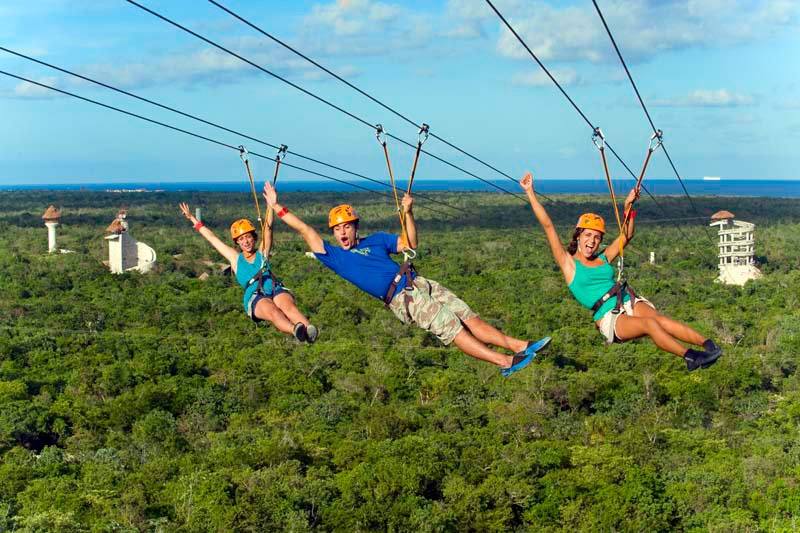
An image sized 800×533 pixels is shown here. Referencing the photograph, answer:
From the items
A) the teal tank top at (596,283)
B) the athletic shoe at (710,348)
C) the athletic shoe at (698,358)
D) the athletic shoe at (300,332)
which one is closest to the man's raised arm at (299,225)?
the athletic shoe at (300,332)

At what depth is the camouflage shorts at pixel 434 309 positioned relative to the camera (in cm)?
1318

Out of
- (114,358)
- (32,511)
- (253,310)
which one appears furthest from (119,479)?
(253,310)

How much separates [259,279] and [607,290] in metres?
4.73

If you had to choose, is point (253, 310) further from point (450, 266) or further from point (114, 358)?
point (450, 266)

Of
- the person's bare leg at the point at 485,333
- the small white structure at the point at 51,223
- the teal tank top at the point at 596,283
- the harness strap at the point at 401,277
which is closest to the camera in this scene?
the person's bare leg at the point at 485,333

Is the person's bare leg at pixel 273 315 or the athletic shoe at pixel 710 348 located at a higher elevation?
the person's bare leg at pixel 273 315

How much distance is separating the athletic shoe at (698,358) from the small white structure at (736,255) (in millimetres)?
66946

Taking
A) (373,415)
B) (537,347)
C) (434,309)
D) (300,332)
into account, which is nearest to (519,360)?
(537,347)

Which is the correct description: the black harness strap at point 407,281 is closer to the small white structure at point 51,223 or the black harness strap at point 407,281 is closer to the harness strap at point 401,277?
the harness strap at point 401,277

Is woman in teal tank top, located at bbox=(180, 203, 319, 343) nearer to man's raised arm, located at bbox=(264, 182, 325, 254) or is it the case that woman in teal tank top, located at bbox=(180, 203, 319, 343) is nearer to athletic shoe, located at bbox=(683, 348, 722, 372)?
man's raised arm, located at bbox=(264, 182, 325, 254)

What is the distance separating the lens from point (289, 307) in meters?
14.3

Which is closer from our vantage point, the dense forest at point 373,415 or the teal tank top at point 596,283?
the teal tank top at point 596,283

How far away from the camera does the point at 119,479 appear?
3378cm

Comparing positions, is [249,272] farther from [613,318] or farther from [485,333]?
[613,318]
